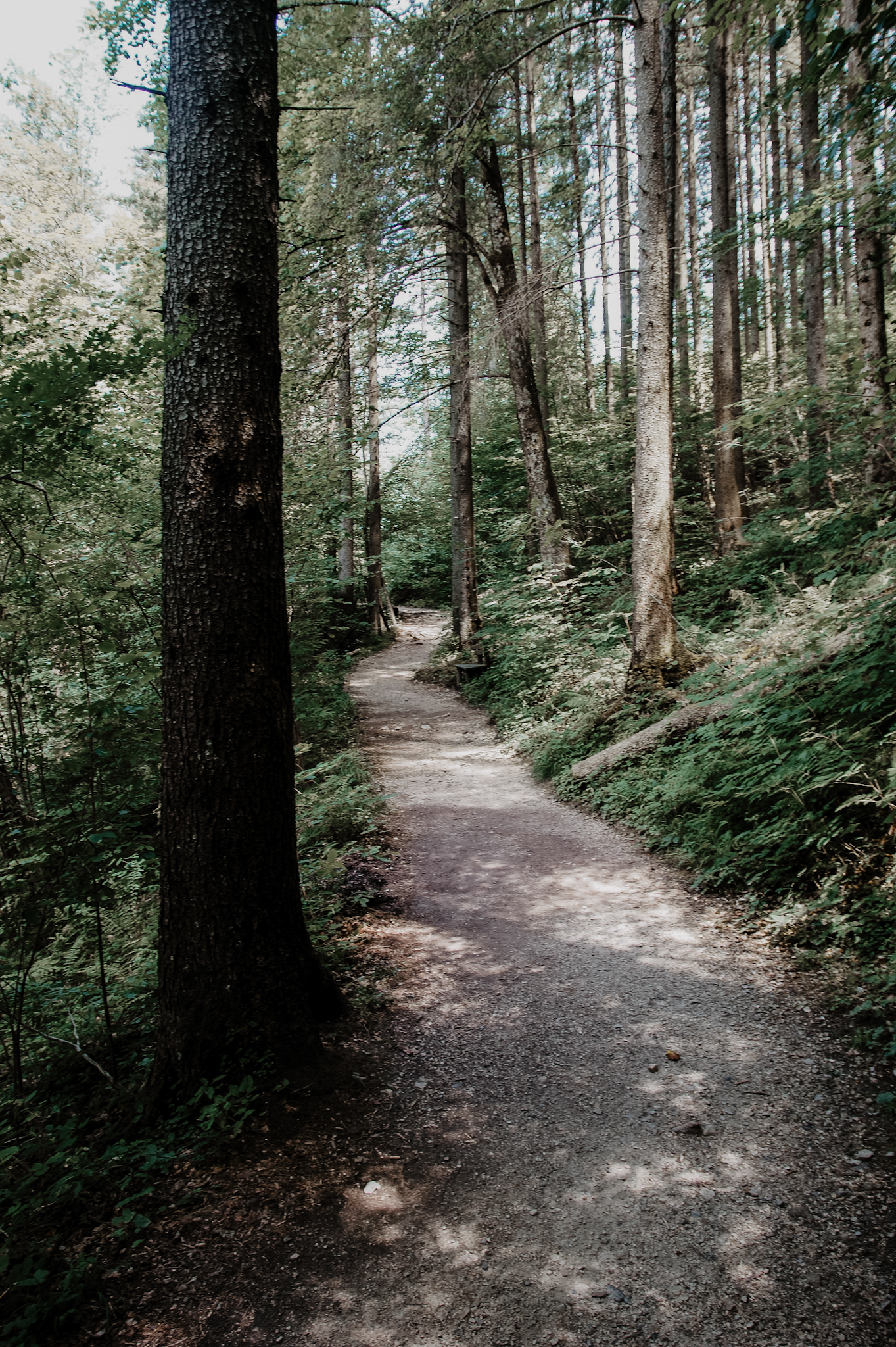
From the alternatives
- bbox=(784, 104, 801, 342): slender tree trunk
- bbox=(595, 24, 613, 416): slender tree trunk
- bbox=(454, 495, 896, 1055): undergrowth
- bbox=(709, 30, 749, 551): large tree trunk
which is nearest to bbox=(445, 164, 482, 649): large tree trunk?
bbox=(595, 24, 613, 416): slender tree trunk

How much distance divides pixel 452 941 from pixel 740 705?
10.1ft

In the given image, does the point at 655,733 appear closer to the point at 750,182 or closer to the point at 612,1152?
the point at 612,1152

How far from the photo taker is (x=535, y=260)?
16.5 meters

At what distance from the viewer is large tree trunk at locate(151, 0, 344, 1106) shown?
10.3 ft

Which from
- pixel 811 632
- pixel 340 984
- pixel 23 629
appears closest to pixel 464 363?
pixel 811 632

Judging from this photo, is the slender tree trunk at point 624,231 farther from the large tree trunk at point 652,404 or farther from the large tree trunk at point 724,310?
the large tree trunk at point 652,404

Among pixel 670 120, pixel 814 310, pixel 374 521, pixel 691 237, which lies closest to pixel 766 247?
pixel 691 237

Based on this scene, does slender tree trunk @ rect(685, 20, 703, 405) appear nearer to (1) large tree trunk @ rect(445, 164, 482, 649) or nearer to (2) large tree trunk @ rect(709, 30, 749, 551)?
(2) large tree trunk @ rect(709, 30, 749, 551)

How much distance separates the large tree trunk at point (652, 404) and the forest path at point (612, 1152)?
147 inches

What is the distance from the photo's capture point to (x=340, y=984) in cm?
419

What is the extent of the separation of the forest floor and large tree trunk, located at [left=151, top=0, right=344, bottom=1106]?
1.70ft

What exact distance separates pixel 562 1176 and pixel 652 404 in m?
7.52

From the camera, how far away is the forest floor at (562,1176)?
2.14 metres

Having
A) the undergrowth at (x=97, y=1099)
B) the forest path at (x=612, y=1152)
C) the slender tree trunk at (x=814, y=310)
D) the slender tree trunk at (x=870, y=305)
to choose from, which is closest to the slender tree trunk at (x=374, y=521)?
the slender tree trunk at (x=814, y=310)
